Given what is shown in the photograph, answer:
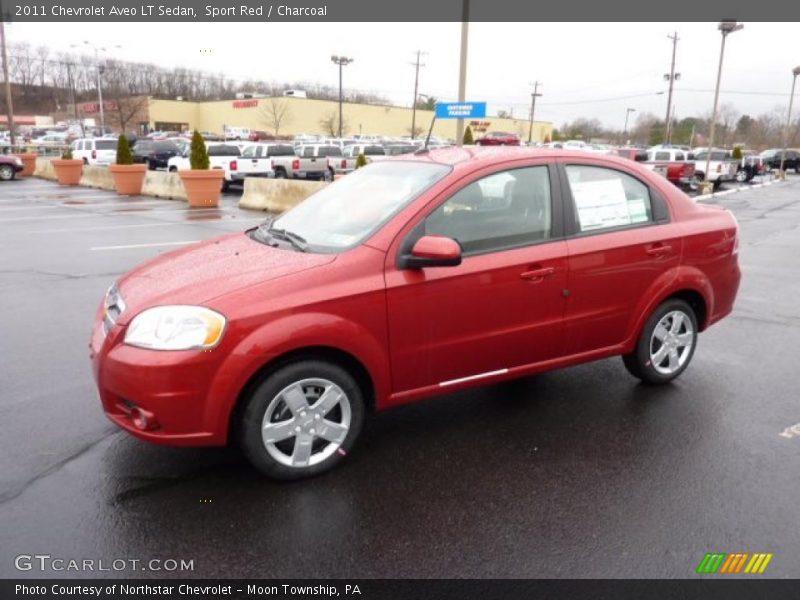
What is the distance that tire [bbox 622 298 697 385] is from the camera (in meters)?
4.59

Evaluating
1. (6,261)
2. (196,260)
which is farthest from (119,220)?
(196,260)

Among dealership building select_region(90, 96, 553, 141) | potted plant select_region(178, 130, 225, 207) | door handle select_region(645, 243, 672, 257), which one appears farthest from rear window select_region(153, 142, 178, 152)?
dealership building select_region(90, 96, 553, 141)

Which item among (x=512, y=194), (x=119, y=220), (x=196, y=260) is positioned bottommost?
(x=119, y=220)

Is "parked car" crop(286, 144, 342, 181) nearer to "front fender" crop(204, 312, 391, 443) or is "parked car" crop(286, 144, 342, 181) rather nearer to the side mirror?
the side mirror

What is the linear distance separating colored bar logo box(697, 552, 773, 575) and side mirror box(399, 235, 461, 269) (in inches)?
72.3

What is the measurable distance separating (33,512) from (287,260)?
176 centimetres

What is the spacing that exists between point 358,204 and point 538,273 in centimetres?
121

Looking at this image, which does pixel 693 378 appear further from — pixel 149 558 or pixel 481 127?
pixel 481 127

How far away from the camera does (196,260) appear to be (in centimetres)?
386

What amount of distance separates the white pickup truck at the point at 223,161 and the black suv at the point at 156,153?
6936 mm

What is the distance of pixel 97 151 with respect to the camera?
31359 mm

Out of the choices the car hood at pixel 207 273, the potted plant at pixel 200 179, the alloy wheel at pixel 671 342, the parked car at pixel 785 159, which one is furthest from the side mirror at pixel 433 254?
the parked car at pixel 785 159

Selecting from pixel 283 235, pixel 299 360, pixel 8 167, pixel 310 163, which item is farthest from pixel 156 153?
pixel 299 360

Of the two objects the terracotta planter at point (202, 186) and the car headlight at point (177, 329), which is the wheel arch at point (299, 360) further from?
the terracotta planter at point (202, 186)
